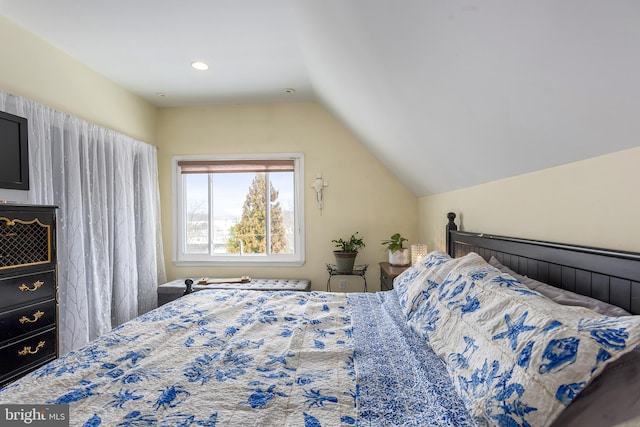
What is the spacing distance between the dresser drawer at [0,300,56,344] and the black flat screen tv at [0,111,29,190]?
810mm

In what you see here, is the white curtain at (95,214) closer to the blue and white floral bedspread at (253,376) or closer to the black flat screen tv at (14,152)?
the black flat screen tv at (14,152)

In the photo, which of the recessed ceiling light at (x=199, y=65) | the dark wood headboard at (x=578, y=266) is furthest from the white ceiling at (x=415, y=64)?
the dark wood headboard at (x=578, y=266)

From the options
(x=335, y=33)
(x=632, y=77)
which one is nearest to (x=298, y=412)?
(x=632, y=77)

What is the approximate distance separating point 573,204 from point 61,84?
3670 mm

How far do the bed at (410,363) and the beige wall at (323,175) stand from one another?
2.32 m

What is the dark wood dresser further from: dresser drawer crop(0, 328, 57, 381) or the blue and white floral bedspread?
the blue and white floral bedspread

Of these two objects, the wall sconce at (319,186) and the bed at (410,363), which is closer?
the bed at (410,363)

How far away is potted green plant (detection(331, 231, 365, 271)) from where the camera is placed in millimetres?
3752

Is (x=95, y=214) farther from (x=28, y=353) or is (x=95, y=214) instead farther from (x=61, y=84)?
(x=28, y=353)

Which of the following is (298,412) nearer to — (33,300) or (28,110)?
(33,300)

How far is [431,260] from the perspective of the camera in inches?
78.8

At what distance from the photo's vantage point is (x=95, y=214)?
10.2 feet

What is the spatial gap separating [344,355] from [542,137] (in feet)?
3.82

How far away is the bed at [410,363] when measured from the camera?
745mm
